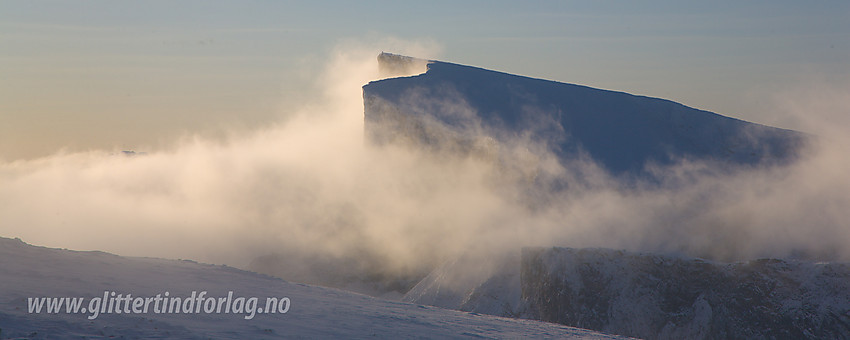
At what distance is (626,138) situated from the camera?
27250 millimetres

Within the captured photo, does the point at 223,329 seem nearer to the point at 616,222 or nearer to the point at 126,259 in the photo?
the point at 126,259

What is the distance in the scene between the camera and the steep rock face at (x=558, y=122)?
26312 millimetres

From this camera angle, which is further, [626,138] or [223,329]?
[626,138]

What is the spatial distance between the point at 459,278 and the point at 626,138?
882 centimetres

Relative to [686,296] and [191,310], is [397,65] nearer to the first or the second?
[686,296]

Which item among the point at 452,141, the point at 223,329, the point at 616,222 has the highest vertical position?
the point at 452,141

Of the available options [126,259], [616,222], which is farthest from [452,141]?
[126,259]

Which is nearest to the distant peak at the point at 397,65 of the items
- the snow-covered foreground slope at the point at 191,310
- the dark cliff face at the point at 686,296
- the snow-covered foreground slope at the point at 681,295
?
the snow-covered foreground slope at the point at 681,295

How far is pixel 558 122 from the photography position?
27.7m

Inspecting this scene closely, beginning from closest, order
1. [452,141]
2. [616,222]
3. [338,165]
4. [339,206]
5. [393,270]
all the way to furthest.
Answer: [616,222], [452,141], [393,270], [339,206], [338,165]

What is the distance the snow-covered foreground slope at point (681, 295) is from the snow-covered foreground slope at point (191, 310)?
3.73m

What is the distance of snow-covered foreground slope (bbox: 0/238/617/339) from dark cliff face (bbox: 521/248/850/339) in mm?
3712

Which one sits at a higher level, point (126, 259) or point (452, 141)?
point (452, 141)

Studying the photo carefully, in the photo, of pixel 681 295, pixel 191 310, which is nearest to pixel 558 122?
pixel 681 295
